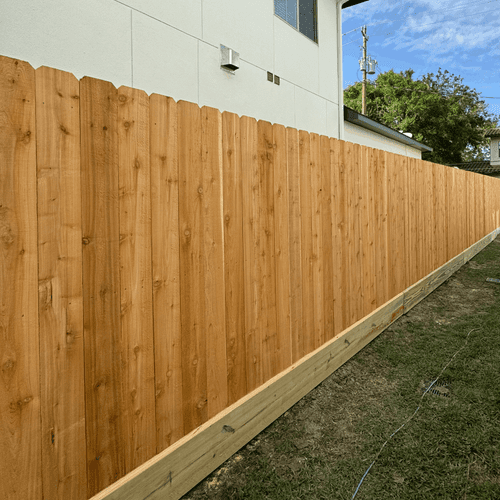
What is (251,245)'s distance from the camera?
8.43 feet

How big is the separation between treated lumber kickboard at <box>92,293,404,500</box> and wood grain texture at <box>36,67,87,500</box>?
266 millimetres

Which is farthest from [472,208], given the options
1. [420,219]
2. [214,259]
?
[214,259]

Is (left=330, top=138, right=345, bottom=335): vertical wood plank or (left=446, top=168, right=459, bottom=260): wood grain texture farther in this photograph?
(left=446, top=168, right=459, bottom=260): wood grain texture

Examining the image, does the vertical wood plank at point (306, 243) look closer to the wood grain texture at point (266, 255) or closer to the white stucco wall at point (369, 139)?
the wood grain texture at point (266, 255)

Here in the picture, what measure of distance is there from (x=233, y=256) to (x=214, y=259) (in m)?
0.18

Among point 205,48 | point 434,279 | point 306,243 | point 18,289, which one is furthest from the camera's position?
point 434,279

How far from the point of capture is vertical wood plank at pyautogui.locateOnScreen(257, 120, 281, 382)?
8.72 ft

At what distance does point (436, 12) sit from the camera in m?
30.8

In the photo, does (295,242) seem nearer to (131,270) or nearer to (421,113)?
(131,270)

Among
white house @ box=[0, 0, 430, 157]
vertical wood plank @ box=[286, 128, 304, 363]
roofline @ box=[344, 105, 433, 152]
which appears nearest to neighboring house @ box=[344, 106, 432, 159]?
roofline @ box=[344, 105, 433, 152]

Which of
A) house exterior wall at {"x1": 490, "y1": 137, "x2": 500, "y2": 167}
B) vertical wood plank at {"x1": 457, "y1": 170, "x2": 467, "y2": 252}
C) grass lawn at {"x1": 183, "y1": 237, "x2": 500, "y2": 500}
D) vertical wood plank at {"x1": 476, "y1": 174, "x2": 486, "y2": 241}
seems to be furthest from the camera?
house exterior wall at {"x1": 490, "y1": 137, "x2": 500, "y2": 167}

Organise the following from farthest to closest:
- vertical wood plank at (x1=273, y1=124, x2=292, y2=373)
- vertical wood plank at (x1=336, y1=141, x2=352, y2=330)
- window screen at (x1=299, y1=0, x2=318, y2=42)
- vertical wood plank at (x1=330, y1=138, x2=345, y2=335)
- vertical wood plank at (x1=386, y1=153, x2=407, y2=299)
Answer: window screen at (x1=299, y1=0, x2=318, y2=42) < vertical wood plank at (x1=386, y1=153, x2=407, y2=299) < vertical wood plank at (x1=336, y1=141, x2=352, y2=330) < vertical wood plank at (x1=330, y1=138, x2=345, y2=335) < vertical wood plank at (x1=273, y1=124, x2=292, y2=373)

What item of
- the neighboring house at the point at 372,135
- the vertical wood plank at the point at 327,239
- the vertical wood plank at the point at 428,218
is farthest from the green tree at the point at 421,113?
the vertical wood plank at the point at 327,239

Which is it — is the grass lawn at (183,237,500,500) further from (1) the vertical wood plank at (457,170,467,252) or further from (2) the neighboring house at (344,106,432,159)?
(2) the neighboring house at (344,106,432,159)
